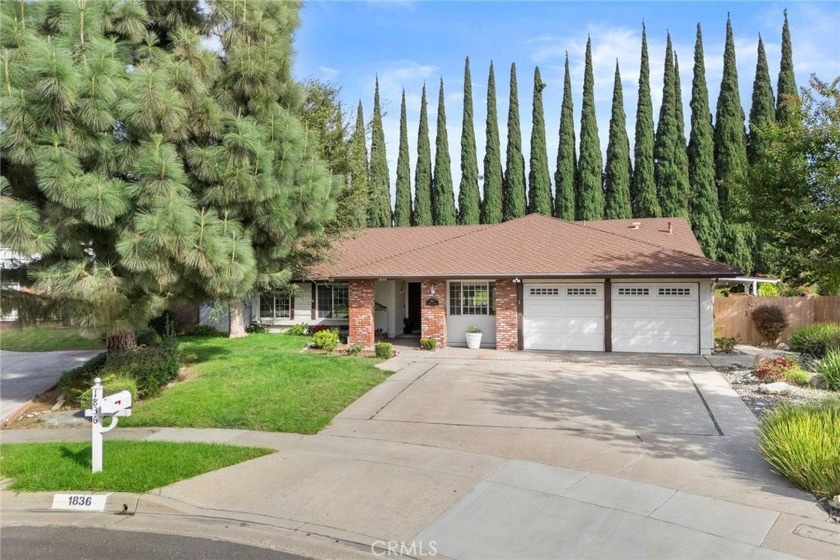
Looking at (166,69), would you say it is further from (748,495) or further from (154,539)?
(748,495)

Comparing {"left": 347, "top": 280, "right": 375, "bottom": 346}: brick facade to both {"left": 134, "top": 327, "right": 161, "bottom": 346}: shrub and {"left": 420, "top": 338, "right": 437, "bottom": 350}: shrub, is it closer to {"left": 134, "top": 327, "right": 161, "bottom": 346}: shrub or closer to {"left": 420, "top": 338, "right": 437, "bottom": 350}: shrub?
{"left": 420, "top": 338, "right": 437, "bottom": 350}: shrub

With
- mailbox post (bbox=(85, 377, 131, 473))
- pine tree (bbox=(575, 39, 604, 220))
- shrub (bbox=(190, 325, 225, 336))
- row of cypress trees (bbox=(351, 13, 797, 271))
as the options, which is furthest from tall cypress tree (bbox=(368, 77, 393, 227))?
mailbox post (bbox=(85, 377, 131, 473))

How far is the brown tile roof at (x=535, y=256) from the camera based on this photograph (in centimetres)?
1566

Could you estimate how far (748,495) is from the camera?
5773 millimetres

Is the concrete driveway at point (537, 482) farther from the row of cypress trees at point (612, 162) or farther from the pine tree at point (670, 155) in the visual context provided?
the pine tree at point (670, 155)

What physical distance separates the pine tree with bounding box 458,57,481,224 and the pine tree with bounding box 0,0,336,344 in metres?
26.9

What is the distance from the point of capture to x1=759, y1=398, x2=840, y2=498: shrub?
5.74 metres

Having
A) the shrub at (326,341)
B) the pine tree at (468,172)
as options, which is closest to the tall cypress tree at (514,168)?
the pine tree at (468,172)

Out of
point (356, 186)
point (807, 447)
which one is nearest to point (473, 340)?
point (356, 186)

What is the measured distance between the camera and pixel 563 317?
54.0 ft

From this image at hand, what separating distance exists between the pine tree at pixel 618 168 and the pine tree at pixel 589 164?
53 centimetres

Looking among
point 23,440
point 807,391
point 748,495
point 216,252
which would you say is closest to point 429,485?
point 748,495

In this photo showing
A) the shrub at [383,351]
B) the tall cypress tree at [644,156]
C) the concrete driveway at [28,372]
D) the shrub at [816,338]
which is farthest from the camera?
the tall cypress tree at [644,156]

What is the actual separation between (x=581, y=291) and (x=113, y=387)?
12.0 m
